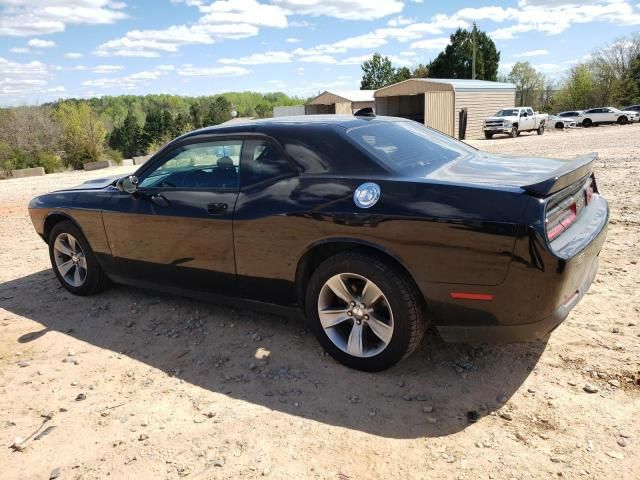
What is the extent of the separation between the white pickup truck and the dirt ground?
2687 centimetres

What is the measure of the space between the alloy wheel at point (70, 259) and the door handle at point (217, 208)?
1.87 meters

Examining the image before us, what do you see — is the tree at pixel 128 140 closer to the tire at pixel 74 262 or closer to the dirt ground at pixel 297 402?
the tire at pixel 74 262

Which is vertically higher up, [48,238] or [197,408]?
[48,238]

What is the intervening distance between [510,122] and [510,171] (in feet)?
93.9

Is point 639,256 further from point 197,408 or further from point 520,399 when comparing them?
point 197,408

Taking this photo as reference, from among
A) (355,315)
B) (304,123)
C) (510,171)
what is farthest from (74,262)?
(510,171)

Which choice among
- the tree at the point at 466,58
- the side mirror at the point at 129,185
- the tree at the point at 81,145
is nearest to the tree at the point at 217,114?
the tree at the point at 466,58

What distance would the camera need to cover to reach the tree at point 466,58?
57344mm

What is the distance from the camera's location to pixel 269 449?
2.63 meters

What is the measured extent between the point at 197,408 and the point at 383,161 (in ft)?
6.29

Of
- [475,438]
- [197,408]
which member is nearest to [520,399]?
[475,438]

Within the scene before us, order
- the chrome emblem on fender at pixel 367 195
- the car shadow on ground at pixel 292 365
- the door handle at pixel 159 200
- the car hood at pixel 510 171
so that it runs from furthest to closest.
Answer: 1. the door handle at pixel 159 200
2. the chrome emblem on fender at pixel 367 195
3. the car shadow on ground at pixel 292 365
4. the car hood at pixel 510 171

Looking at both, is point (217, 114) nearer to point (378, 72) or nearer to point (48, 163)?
point (378, 72)

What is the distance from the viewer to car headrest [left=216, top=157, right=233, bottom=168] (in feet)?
12.3
